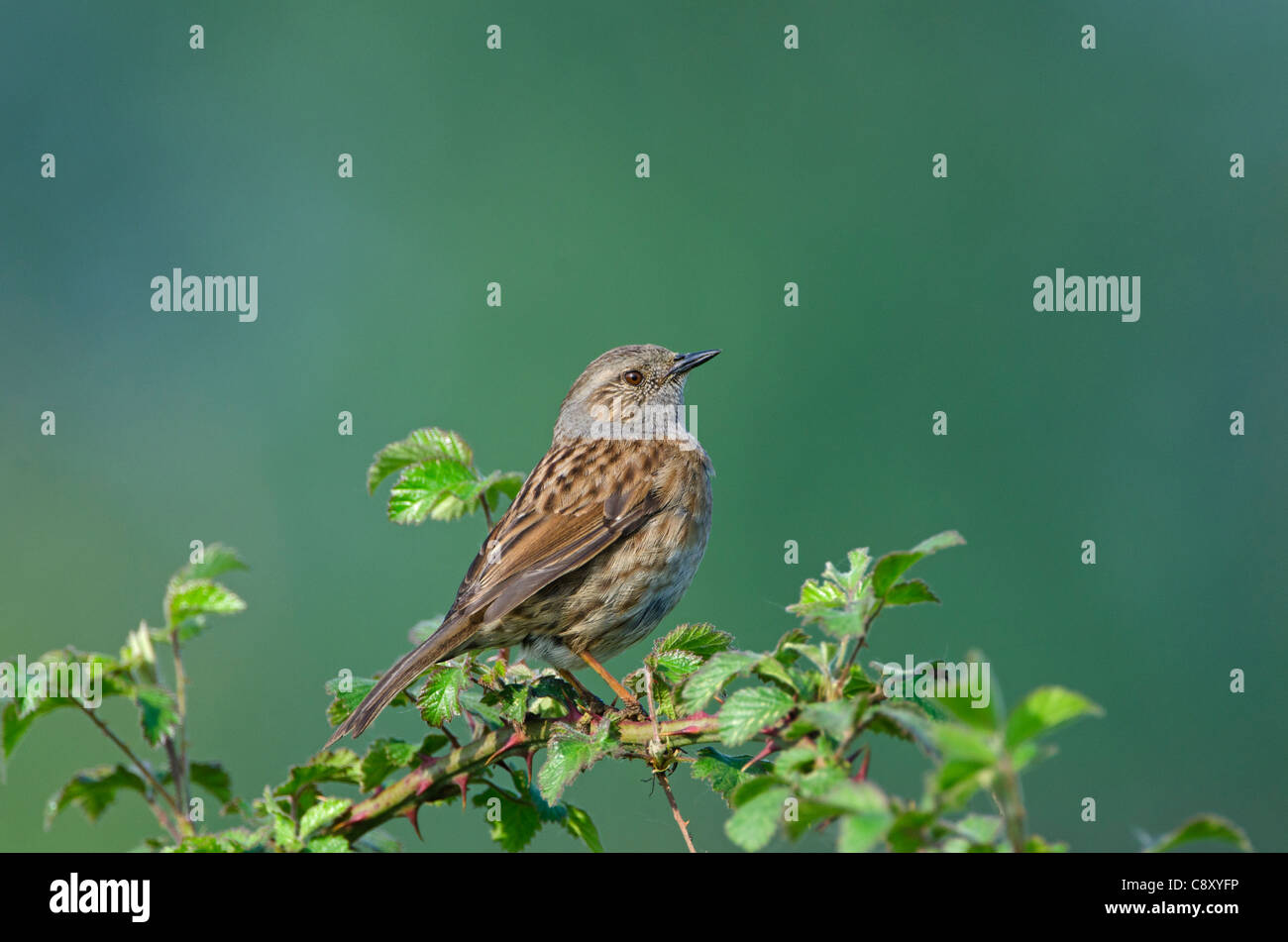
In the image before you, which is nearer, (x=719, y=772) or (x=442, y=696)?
(x=719, y=772)

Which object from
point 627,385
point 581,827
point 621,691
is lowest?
point 581,827

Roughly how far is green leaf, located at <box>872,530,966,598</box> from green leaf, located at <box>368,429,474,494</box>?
4.50 ft

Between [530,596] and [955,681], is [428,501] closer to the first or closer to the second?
[530,596]

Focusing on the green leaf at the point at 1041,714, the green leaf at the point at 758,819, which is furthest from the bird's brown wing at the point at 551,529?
the green leaf at the point at 1041,714

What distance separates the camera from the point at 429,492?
9.33 feet

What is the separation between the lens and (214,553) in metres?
2.31

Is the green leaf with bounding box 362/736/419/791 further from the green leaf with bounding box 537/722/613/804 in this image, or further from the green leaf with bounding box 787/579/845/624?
the green leaf with bounding box 787/579/845/624

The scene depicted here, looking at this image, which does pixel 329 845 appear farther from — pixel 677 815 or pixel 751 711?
pixel 751 711

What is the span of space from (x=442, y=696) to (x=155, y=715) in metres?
0.60

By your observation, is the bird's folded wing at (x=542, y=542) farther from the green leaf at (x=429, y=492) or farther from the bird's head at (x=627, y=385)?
the bird's head at (x=627, y=385)

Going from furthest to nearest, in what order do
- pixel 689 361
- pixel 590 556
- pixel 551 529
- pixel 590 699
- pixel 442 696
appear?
pixel 689 361
pixel 551 529
pixel 590 556
pixel 590 699
pixel 442 696

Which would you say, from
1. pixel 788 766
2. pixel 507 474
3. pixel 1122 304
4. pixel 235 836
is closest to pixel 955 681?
pixel 788 766

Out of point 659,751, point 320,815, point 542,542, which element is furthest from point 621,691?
point 320,815

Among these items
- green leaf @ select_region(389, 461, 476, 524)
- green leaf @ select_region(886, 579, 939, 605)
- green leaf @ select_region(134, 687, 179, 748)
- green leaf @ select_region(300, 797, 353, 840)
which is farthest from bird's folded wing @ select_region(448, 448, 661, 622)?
green leaf @ select_region(886, 579, 939, 605)
